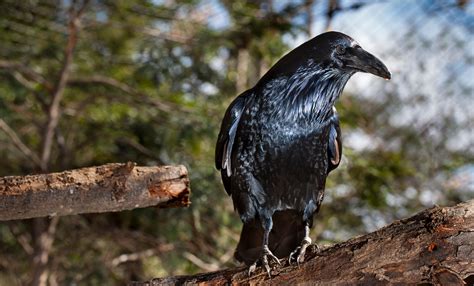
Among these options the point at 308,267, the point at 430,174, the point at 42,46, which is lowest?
the point at 308,267

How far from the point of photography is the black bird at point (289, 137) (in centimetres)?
159

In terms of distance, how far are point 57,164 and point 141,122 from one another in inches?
19.3

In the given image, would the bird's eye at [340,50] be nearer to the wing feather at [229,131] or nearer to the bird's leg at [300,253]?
the wing feather at [229,131]

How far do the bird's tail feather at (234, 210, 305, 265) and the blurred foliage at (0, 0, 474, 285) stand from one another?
1.00 metres

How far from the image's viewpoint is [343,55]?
1.56 metres

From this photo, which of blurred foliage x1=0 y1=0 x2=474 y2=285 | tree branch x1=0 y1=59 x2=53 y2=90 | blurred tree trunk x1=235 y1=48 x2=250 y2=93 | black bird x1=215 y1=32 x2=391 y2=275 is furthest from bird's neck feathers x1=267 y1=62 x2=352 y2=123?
blurred tree trunk x1=235 y1=48 x2=250 y2=93

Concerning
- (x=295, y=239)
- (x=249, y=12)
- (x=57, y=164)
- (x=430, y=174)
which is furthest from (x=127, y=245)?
(x=295, y=239)

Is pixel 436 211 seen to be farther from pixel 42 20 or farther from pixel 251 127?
pixel 42 20

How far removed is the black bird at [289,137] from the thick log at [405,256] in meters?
0.11

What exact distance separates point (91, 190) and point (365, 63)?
2.55 feet

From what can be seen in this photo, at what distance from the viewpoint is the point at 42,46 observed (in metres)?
3.27

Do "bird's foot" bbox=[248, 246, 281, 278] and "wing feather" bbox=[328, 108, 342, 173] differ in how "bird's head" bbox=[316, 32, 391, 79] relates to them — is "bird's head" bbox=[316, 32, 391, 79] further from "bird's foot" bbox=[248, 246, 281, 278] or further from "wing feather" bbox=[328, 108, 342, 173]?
"bird's foot" bbox=[248, 246, 281, 278]

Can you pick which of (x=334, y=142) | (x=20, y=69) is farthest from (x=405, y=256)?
(x=20, y=69)

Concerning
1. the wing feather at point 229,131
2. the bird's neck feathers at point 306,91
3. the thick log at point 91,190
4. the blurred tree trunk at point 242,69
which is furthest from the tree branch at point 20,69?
the bird's neck feathers at point 306,91
